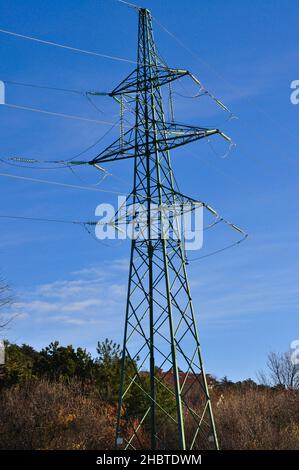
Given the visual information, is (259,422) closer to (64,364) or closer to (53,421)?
(53,421)

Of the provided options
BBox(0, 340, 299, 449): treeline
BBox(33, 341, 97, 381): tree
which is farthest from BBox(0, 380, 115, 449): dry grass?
BBox(33, 341, 97, 381): tree

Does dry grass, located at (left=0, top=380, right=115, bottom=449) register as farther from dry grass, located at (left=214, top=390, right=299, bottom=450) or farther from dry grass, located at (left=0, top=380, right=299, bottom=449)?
dry grass, located at (left=214, top=390, right=299, bottom=450)

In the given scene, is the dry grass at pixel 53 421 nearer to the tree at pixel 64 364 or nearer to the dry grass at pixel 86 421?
the dry grass at pixel 86 421

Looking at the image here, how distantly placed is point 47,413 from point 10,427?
6.21 ft

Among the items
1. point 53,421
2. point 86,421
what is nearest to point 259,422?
point 86,421

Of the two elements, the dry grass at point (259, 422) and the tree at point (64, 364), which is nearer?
the dry grass at point (259, 422)
